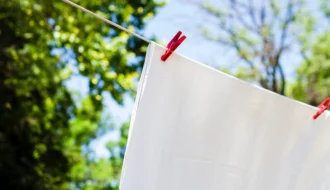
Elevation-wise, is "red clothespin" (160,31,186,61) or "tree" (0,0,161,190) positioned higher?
"tree" (0,0,161,190)

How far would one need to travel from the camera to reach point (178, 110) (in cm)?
148

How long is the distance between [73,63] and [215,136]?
3.14 metres

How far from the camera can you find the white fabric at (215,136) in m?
1.43

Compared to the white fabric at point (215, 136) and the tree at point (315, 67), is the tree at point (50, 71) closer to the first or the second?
the white fabric at point (215, 136)

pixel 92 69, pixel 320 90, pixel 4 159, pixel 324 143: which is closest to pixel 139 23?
pixel 92 69

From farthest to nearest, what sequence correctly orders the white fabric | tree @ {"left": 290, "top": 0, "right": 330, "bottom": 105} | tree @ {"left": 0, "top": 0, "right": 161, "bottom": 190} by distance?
tree @ {"left": 290, "top": 0, "right": 330, "bottom": 105} → tree @ {"left": 0, "top": 0, "right": 161, "bottom": 190} → the white fabric

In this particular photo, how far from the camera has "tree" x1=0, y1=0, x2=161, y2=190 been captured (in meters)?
4.13

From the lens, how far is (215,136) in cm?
152

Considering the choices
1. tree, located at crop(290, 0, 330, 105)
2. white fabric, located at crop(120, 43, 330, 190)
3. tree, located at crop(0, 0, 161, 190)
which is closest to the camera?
white fabric, located at crop(120, 43, 330, 190)

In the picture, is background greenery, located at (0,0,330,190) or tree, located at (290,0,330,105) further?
tree, located at (290,0,330,105)

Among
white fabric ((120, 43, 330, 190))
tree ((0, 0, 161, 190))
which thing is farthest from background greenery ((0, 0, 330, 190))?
white fabric ((120, 43, 330, 190))

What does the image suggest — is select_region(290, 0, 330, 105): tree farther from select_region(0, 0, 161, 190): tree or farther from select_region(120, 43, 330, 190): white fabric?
select_region(120, 43, 330, 190): white fabric

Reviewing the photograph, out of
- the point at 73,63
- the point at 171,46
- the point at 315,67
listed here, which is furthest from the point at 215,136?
the point at 315,67

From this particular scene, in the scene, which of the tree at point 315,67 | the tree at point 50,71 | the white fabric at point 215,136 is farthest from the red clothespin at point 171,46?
the tree at point 315,67
